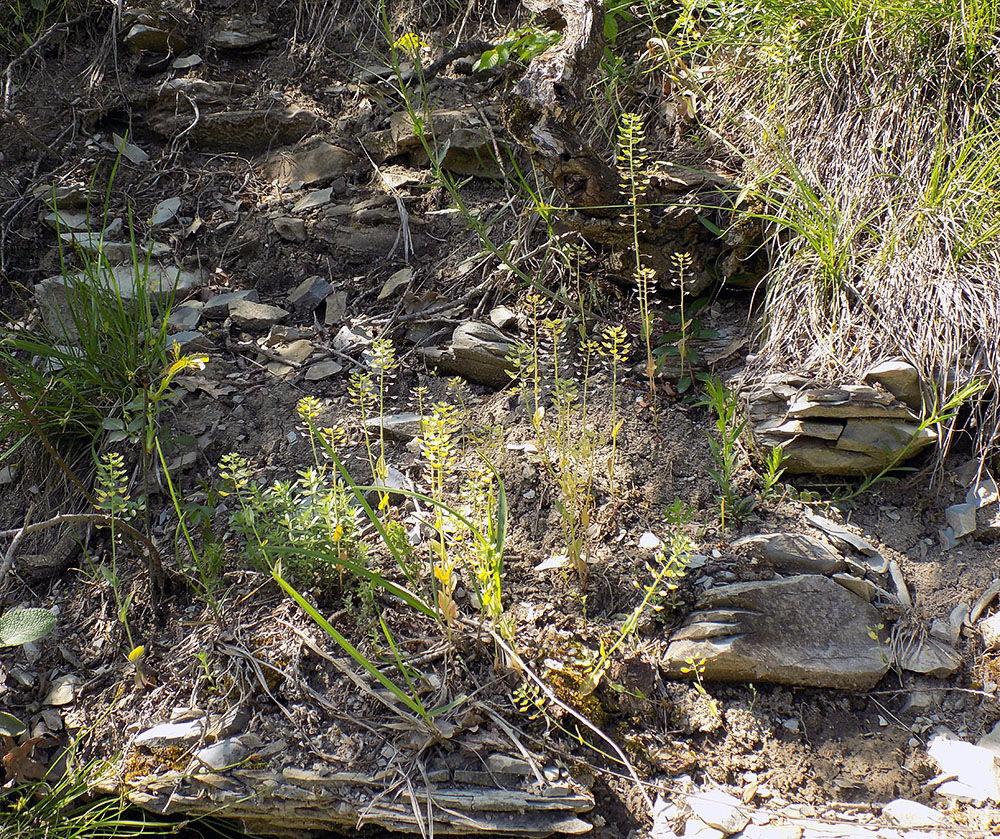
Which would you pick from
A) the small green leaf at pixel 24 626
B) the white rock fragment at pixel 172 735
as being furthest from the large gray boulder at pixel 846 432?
the small green leaf at pixel 24 626

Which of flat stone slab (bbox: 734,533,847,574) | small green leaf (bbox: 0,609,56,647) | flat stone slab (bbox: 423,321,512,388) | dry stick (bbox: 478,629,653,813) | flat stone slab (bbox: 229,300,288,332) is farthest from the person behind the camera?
flat stone slab (bbox: 229,300,288,332)

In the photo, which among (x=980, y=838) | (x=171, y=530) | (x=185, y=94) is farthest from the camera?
(x=185, y=94)

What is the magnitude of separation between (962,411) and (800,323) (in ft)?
1.89

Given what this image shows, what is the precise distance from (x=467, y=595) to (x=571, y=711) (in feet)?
1.57

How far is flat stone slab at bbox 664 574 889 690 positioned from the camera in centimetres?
210

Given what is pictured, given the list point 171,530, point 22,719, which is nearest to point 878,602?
point 171,530

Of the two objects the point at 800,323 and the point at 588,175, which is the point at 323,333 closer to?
the point at 588,175

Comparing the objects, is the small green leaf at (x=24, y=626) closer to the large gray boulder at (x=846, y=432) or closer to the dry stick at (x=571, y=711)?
the dry stick at (x=571, y=711)

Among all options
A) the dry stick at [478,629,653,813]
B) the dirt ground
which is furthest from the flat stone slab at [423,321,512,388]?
the dry stick at [478,629,653,813]

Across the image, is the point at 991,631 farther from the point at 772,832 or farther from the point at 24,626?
the point at 24,626

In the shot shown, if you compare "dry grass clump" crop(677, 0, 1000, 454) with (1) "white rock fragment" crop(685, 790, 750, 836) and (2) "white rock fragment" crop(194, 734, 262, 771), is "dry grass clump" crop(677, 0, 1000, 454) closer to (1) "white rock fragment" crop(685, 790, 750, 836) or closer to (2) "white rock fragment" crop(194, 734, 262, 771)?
(1) "white rock fragment" crop(685, 790, 750, 836)

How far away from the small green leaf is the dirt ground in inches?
15.4

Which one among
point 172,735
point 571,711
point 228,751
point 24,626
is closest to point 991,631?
point 571,711

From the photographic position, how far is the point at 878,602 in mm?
2270
